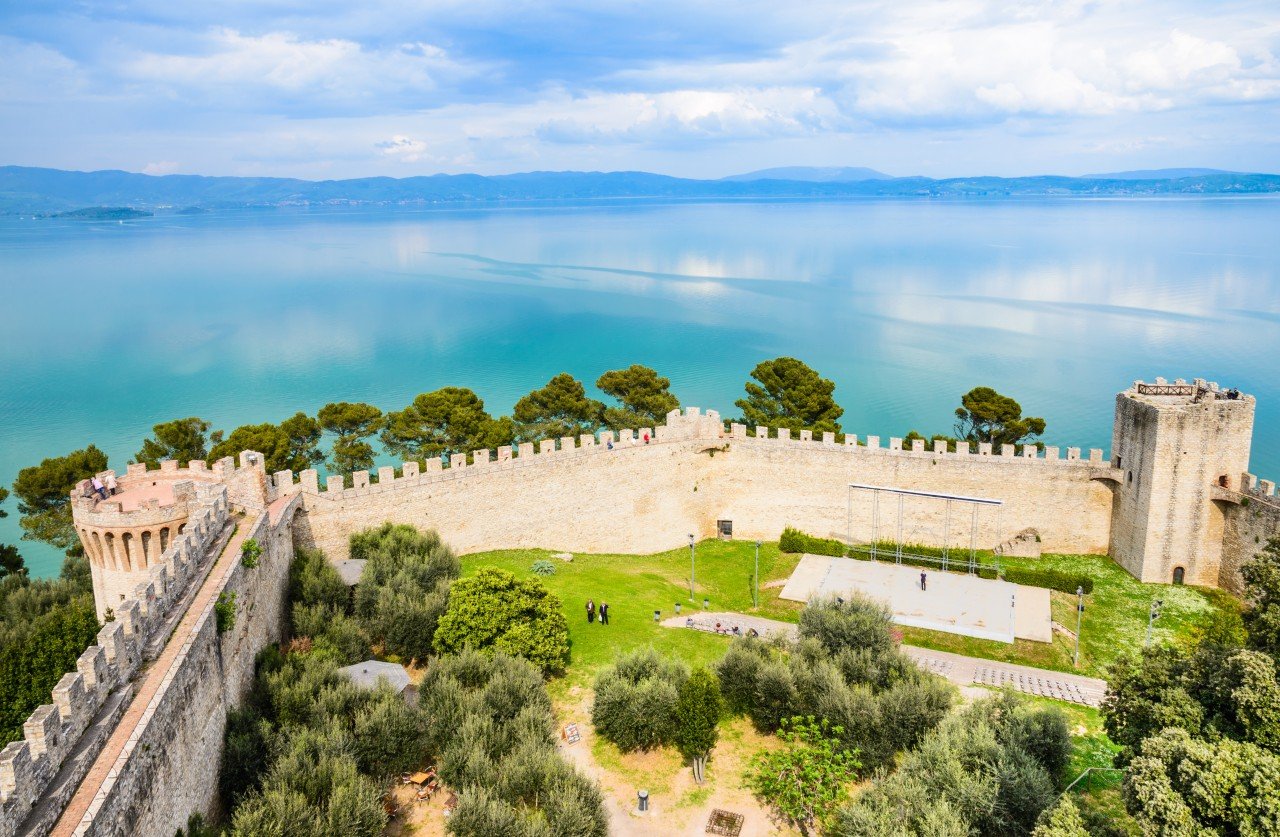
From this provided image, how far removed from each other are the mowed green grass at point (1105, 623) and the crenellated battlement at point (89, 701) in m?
15.7

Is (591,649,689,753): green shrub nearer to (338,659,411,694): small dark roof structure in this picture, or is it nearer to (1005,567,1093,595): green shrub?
(338,659,411,694): small dark roof structure

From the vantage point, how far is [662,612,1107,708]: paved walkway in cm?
1722

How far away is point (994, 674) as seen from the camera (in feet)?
59.3

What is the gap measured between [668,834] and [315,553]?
10.6 meters

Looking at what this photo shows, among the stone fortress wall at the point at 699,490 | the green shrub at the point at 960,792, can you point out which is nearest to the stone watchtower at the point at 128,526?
the stone fortress wall at the point at 699,490

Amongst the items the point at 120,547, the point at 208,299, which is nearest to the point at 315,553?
the point at 120,547

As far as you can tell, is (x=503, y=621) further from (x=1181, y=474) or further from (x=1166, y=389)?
(x=1166, y=389)

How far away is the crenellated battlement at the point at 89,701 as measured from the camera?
7457 millimetres

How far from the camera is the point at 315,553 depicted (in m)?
18.8

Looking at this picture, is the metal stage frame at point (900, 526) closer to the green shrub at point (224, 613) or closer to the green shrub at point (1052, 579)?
the green shrub at point (1052, 579)

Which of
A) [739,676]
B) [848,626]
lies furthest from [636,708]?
[848,626]

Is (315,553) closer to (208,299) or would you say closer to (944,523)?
(944,523)

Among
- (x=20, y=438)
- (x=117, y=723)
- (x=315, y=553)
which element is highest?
(x=117, y=723)

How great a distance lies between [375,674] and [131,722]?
19.6ft
